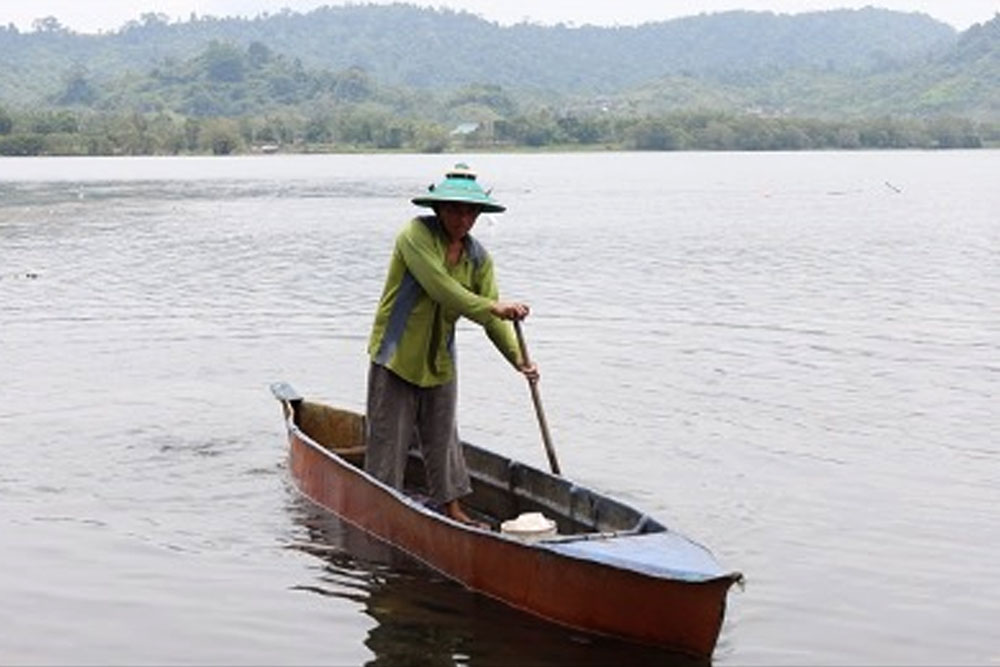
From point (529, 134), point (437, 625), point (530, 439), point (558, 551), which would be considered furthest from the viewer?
point (529, 134)

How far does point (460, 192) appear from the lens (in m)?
9.76

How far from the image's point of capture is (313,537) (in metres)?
11.7

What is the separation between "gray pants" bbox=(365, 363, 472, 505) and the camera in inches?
418

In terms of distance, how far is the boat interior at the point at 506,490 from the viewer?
9.81 m

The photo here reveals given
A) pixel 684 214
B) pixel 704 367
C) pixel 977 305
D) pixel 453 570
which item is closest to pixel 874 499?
pixel 453 570

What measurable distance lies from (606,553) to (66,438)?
8250 mm

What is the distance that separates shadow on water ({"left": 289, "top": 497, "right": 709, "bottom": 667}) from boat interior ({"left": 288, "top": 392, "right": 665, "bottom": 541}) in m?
0.62

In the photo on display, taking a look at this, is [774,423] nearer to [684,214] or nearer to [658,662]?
[658,662]

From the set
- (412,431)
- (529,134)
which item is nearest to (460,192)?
(412,431)

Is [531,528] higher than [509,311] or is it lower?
lower

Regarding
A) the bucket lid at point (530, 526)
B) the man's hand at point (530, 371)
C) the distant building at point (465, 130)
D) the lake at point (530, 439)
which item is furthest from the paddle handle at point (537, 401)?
the distant building at point (465, 130)

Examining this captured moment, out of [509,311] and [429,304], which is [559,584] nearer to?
[509,311]

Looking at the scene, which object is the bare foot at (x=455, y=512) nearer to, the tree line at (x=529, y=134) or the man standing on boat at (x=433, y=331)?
the man standing on boat at (x=433, y=331)

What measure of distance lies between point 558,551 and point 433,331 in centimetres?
220
